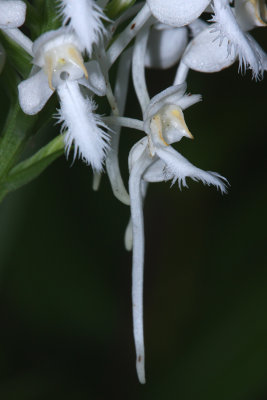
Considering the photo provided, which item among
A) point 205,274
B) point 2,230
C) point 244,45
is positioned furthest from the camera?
point 205,274

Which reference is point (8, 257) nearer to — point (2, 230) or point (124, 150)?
point (2, 230)

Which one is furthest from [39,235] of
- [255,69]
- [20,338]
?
[255,69]

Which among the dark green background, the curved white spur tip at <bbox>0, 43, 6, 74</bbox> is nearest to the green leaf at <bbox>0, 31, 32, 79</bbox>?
the curved white spur tip at <bbox>0, 43, 6, 74</bbox>

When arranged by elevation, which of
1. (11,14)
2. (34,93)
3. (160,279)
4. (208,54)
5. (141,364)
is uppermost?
(11,14)

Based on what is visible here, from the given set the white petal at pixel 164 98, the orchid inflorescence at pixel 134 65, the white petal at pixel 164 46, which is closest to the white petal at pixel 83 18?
the orchid inflorescence at pixel 134 65

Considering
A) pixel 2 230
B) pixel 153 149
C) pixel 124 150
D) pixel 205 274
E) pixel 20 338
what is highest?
pixel 153 149

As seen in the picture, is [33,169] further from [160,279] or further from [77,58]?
[160,279]

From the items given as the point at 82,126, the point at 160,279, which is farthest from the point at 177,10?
the point at 160,279

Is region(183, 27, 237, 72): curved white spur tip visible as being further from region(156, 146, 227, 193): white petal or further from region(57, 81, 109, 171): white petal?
region(57, 81, 109, 171): white petal
